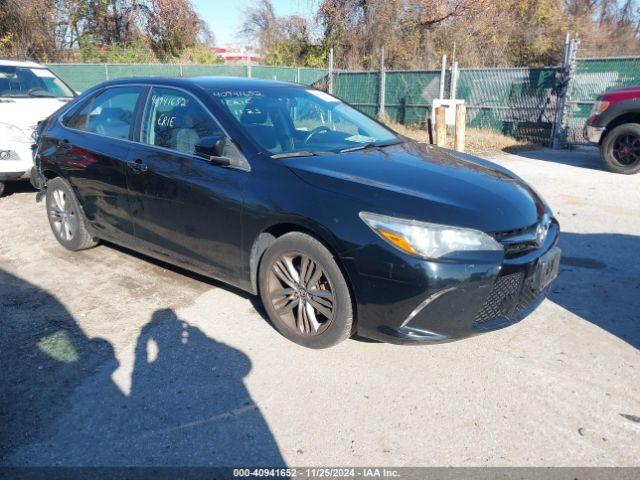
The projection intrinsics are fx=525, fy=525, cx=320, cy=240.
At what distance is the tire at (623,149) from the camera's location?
8.95 metres

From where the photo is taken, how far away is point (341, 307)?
312cm

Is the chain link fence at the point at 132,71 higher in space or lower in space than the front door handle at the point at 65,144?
higher

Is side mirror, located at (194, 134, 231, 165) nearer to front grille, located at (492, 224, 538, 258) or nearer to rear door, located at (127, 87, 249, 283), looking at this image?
rear door, located at (127, 87, 249, 283)

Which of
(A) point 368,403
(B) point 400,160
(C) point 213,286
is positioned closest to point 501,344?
(A) point 368,403

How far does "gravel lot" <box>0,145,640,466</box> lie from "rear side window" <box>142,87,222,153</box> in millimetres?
1212

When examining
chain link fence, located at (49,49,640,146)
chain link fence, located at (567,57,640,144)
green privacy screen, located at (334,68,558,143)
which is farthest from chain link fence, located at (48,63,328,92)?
chain link fence, located at (567,57,640,144)

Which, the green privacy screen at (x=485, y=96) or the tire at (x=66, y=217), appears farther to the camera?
the green privacy screen at (x=485, y=96)

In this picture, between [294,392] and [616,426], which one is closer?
[616,426]

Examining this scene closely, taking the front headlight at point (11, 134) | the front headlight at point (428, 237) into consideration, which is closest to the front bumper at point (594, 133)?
the front headlight at point (428, 237)

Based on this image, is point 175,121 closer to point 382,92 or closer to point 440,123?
point 440,123

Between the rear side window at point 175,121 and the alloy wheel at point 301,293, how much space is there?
3.67 feet

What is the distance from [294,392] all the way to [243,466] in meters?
0.61

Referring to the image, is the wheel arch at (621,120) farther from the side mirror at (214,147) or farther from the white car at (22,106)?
the white car at (22,106)

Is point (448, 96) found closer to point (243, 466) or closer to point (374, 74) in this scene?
point (374, 74)
